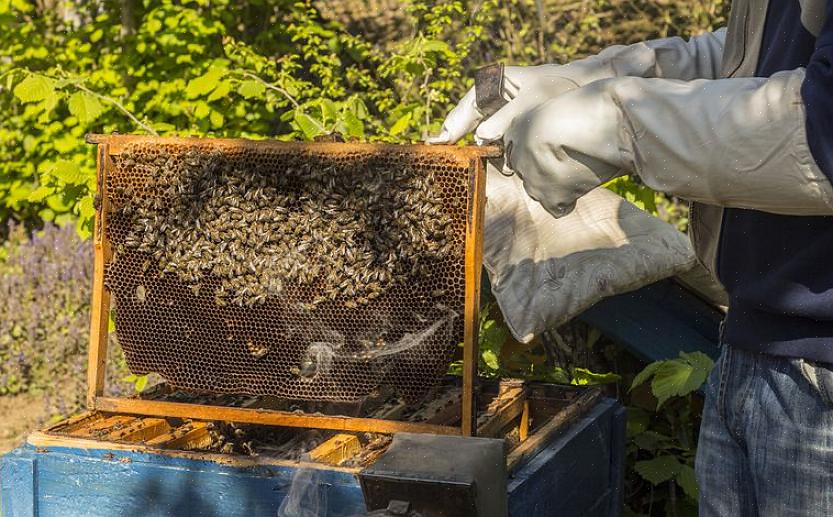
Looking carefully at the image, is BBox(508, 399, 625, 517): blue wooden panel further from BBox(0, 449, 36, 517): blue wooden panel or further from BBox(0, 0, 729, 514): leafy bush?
BBox(0, 0, 729, 514): leafy bush

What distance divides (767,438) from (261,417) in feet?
3.18

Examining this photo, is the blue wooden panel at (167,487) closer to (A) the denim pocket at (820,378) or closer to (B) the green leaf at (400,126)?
(A) the denim pocket at (820,378)

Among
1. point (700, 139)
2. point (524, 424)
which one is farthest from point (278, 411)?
point (700, 139)

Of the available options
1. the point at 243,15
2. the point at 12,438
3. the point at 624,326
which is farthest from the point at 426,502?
the point at 243,15

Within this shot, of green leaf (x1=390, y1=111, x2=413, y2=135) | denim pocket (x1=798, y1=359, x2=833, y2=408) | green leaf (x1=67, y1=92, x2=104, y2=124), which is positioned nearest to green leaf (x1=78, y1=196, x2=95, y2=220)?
green leaf (x1=67, y1=92, x2=104, y2=124)

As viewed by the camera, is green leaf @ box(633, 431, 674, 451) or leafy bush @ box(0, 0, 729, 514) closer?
green leaf @ box(633, 431, 674, 451)

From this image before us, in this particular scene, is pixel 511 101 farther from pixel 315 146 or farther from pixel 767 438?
pixel 767 438

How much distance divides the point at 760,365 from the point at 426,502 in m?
0.60

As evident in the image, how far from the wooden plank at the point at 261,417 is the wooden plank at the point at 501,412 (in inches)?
6.6

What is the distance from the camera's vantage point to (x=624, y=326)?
9.11 feet

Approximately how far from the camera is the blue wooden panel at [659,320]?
2752 mm

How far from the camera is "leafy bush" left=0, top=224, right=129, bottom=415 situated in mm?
5098

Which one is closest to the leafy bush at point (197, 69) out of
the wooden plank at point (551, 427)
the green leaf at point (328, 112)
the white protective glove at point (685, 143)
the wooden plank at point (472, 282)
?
the green leaf at point (328, 112)

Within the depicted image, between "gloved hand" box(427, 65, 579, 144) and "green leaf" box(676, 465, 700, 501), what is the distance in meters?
1.14
